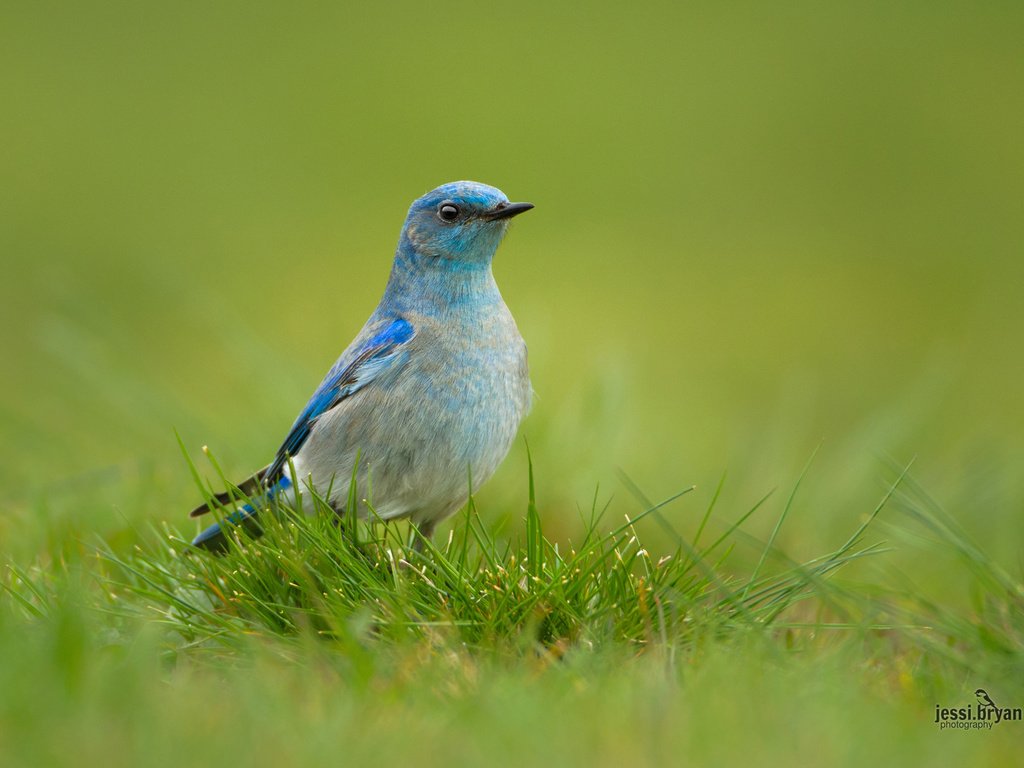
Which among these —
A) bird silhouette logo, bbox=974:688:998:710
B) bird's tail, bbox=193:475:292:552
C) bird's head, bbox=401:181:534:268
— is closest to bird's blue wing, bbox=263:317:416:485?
bird's tail, bbox=193:475:292:552

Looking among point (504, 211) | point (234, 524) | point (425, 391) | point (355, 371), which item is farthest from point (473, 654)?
Answer: point (504, 211)

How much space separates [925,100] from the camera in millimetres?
13797

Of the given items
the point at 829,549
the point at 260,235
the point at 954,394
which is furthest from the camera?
the point at 260,235

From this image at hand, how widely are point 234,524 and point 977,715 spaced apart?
208cm

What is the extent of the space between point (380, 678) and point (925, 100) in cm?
1222

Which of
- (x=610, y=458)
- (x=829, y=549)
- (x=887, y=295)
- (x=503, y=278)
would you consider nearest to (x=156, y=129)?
(x=503, y=278)

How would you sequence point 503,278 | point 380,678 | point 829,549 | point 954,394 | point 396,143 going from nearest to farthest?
point 380,678 → point 829,549 → point 954,394 → point 503,278 → point 396,143

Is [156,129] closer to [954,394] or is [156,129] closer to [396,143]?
[396,143]

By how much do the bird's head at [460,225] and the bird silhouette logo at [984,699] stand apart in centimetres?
241

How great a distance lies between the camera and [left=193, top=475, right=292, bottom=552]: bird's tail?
381 centimetres

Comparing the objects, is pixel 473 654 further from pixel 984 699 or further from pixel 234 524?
pixel 984 699

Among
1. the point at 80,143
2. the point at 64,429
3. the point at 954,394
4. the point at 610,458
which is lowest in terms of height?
the point at 954,394

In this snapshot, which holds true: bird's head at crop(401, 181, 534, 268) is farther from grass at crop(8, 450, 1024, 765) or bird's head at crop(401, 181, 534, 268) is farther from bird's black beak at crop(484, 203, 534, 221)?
grass at crop(8, 450, 1024, 765)

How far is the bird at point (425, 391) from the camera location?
4449 mm
